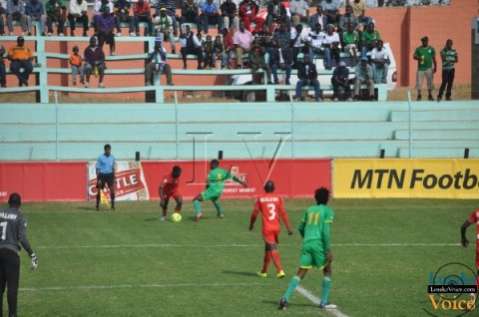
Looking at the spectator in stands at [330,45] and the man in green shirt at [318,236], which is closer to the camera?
the man in green shirt at [318,236]

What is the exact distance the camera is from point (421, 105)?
133ft

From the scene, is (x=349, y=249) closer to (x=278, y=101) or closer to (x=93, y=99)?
(x=278, y=101)

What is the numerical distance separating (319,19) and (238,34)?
351 cm

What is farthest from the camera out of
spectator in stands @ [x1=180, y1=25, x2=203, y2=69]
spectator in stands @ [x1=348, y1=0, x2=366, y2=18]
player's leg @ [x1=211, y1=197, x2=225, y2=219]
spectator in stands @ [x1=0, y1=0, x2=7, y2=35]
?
spectator in stands @ [x1=348, y1=0, x2=366, y2=18]

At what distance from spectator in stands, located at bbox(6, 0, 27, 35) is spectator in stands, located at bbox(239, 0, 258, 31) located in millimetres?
8587

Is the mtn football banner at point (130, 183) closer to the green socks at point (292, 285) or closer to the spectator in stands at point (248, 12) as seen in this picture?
the spectator in stands at point (248, 12)

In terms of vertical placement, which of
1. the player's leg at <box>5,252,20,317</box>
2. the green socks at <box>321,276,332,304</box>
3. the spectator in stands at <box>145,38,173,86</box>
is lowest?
the green socks at <box>321,276,332,304</box>

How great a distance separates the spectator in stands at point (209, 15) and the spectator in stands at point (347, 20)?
4.92 metres

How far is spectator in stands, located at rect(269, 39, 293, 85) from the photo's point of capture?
41.4 meters

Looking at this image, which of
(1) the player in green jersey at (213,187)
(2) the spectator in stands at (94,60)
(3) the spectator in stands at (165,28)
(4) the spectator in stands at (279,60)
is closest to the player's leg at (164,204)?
(1) the player in green jersey at (213,187)

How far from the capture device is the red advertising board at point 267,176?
3606 cm

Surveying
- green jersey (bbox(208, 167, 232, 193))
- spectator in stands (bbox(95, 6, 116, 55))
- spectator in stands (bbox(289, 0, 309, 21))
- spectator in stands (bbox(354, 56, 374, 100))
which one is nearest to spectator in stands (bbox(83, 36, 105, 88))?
spectator in stands (bbox(95, 6, 116, 55))

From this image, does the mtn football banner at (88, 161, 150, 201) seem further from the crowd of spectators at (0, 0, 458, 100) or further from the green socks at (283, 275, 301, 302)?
the green socks at (283, 275, 301, 302)

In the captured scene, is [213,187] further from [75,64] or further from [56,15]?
[56,15]
